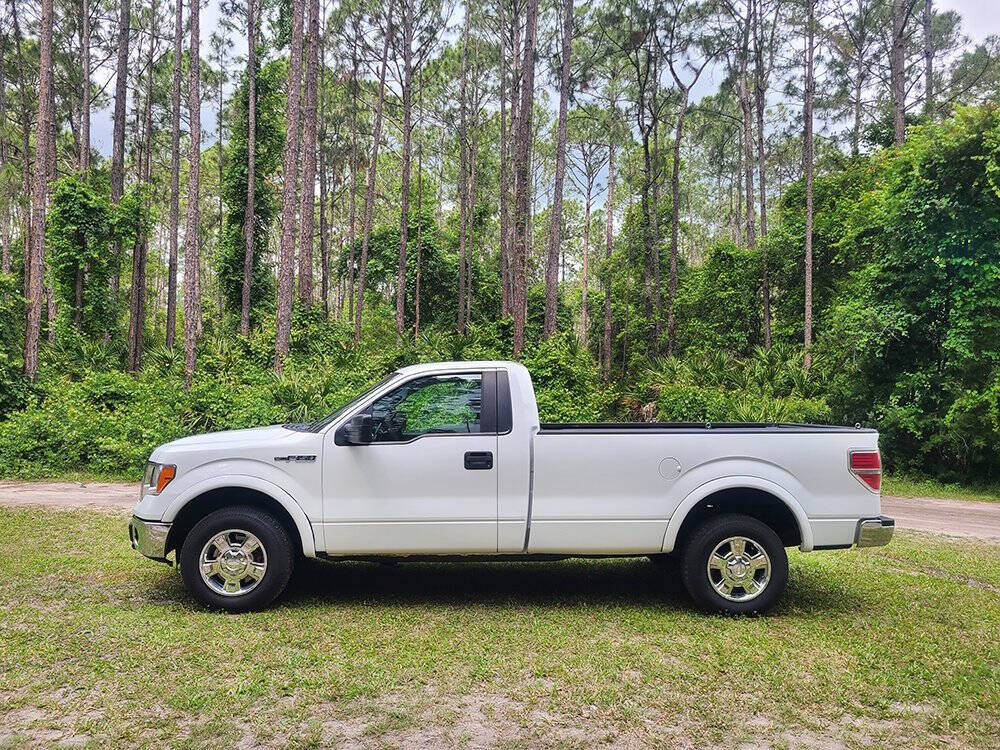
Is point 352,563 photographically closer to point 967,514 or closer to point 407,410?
point 407,410

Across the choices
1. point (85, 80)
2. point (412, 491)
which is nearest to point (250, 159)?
point (85, 80)

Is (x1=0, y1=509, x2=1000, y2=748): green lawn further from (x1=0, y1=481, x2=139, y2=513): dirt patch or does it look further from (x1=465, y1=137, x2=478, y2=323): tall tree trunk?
(x1=465, y1=137, x2=478, y2=323): tall tree trunk

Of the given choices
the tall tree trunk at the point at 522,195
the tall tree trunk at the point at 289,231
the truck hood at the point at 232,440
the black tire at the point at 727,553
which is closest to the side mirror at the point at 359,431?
the truck hood at the point at 232,440

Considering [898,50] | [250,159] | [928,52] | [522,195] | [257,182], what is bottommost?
[522,195]

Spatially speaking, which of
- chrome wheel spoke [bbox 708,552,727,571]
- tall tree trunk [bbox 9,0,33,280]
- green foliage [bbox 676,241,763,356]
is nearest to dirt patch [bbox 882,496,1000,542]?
chrome wheel spoke [bbox 708,552,727,571]

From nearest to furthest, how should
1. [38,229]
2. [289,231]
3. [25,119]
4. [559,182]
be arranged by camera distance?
[38,229] < [289,231] < [559,182] < [25,119]

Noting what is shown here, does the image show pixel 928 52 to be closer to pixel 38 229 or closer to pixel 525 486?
pixel 525 486

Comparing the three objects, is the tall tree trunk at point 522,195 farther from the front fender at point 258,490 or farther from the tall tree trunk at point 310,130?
the front fender at point 258,490

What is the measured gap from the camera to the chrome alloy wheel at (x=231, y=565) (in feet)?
16.8

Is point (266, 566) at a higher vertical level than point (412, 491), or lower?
lower

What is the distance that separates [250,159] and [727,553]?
26.7 meters

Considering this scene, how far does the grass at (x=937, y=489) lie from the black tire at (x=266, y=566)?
1138 cm

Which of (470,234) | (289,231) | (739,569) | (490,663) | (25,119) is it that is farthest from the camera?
(470,234)

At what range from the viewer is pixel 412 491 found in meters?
5.11
